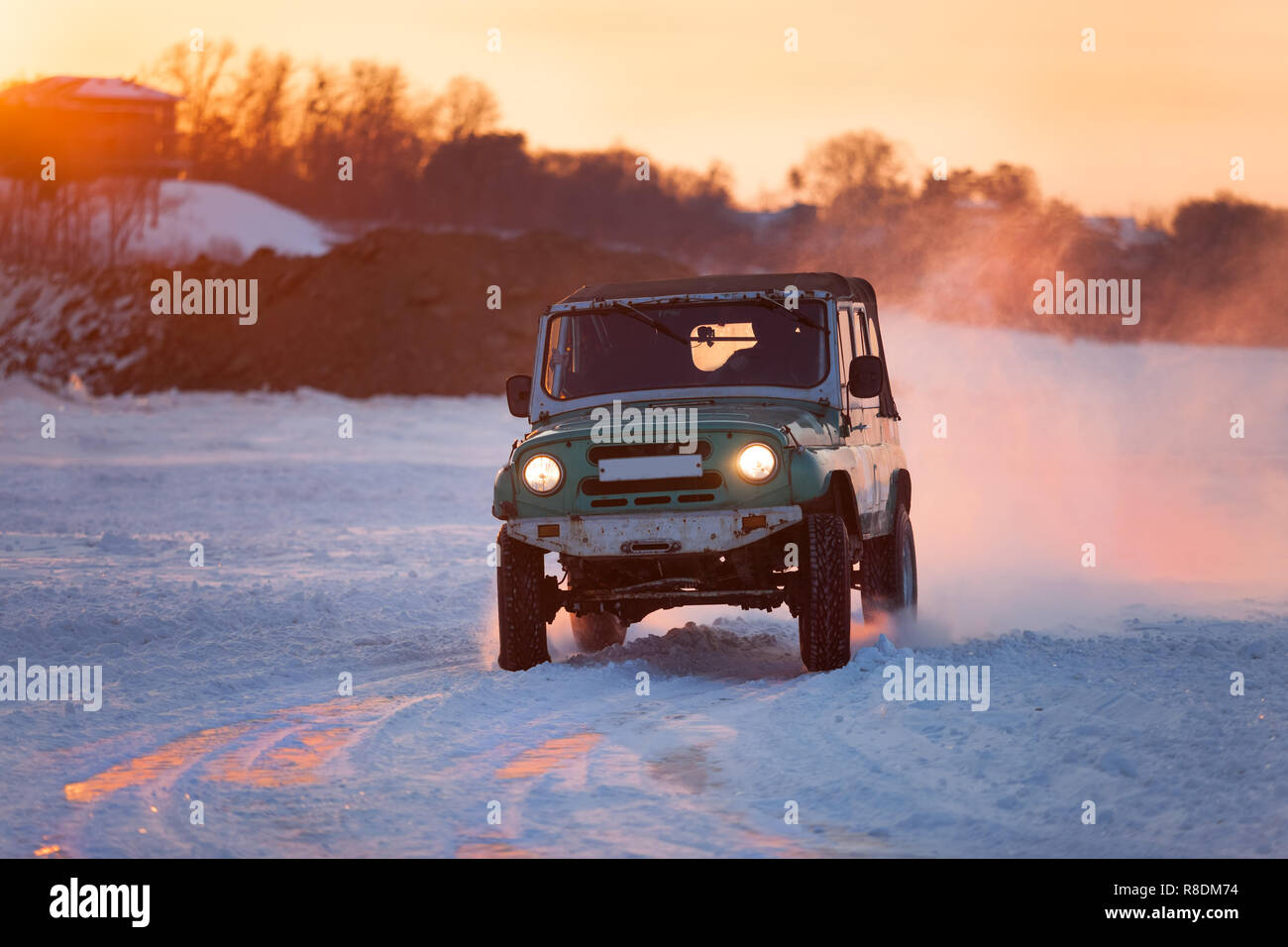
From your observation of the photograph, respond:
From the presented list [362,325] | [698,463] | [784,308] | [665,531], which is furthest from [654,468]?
[362,325]

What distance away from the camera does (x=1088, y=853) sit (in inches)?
219

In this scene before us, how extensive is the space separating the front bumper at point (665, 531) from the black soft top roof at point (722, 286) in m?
1.87

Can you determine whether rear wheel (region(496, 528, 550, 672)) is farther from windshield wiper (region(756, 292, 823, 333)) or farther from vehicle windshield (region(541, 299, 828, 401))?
windshield wiper (region(756, 292, 823, 333))

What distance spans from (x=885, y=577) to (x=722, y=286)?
7.66 ft

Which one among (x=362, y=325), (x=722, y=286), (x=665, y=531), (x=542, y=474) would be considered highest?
(x=362, y=325)

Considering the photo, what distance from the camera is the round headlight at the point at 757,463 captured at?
349 inches

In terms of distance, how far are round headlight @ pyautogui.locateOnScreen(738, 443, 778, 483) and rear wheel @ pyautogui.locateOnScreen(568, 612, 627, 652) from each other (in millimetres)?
2688

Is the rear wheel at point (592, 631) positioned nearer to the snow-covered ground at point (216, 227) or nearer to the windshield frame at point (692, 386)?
the windshield frame at point (692, 386)

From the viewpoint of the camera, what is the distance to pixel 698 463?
8.88m

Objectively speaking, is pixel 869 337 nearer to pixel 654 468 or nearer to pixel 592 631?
pixel 592 631

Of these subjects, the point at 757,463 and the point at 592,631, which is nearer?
the point at 757,463

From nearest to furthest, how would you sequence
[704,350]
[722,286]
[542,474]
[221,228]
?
[542,474] → [704,350] → [722,286] → [221,228]

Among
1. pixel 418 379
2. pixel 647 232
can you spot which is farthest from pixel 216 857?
pixel 647 232

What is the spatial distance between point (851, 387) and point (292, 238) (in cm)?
5327
